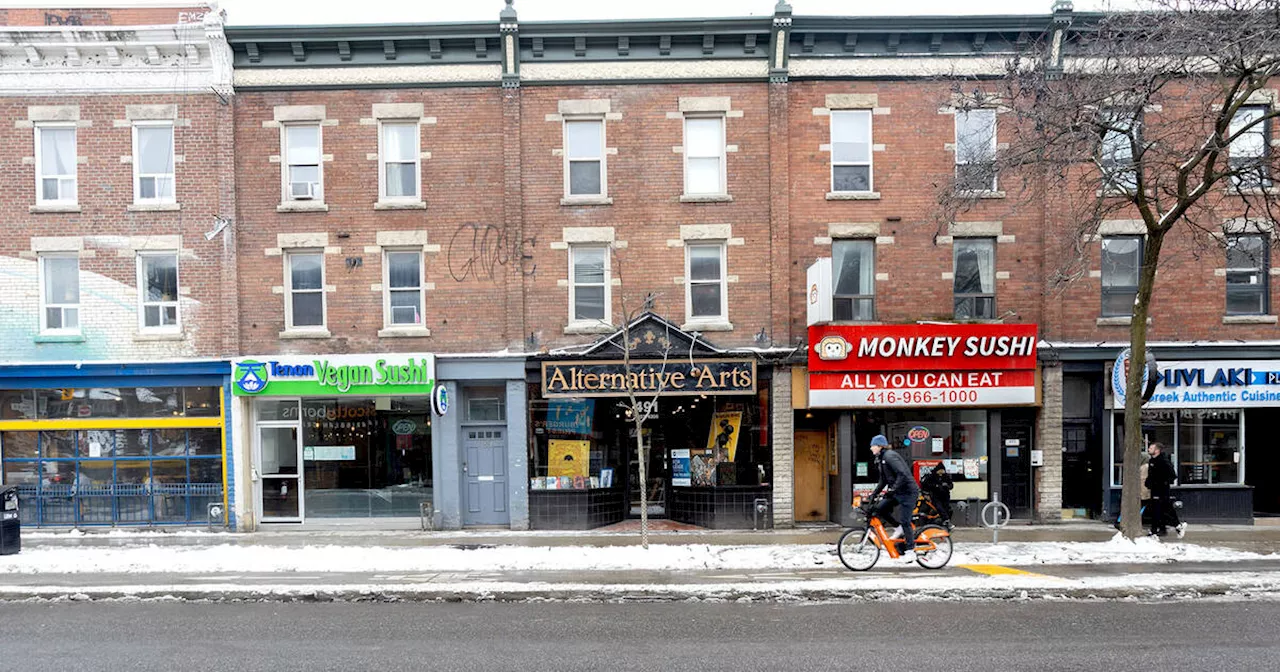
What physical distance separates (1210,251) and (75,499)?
2392cm

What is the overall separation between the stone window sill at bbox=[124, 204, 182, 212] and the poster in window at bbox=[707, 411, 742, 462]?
12.0 m

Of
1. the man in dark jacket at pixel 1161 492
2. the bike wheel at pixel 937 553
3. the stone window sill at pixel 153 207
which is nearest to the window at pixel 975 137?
the man in dark jacket at pixel 1161 492

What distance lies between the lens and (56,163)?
16.8 meters

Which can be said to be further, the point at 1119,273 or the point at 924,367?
the point at 1119,273

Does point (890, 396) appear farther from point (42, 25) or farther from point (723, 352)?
point (42, 25)

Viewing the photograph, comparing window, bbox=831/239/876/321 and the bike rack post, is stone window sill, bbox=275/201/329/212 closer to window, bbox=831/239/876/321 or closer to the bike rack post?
window, bbox=831/239/876/321

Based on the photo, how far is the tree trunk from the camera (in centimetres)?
1339

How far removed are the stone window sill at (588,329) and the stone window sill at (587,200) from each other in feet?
8.20

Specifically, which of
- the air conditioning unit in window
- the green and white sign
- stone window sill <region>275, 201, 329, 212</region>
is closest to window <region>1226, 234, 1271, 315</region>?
the green and white sign

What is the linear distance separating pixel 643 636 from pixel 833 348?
869cm

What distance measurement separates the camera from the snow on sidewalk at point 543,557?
1267cm

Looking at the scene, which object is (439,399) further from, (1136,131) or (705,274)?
(1136,131)

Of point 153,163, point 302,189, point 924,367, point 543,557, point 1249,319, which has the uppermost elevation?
point 153,163

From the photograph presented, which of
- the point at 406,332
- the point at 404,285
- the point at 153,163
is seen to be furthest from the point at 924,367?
the point at 153,163
